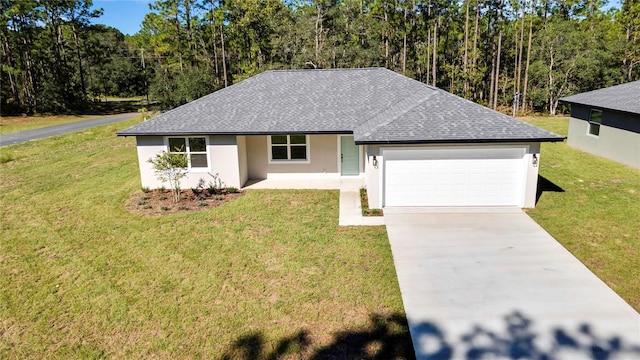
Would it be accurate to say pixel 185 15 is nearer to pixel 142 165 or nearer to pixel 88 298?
pixel 142 165

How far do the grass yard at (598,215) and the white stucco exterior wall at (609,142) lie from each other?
17.0 inches

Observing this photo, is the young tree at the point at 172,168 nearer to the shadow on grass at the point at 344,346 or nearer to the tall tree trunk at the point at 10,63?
the shadow on grass at the point at 344,346

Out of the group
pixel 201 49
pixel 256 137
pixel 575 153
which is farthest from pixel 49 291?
pixel 201 49

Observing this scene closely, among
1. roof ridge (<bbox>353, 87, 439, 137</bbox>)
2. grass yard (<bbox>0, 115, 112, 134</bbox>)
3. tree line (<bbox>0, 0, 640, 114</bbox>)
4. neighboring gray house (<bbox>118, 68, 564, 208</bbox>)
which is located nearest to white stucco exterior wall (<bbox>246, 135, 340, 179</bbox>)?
neighboring gray house (<bbox>118, 68, 564, 208</bbox>)

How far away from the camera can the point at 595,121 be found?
806 inches

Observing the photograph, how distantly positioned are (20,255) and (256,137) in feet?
28.4

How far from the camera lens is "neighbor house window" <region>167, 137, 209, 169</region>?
15.2 m

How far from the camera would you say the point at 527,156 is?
12570 millimetres

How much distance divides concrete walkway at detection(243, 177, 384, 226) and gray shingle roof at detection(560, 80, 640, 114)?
39.5ft

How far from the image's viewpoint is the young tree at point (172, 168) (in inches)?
555

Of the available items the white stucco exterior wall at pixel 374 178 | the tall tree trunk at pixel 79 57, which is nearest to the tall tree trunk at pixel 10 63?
Answer: the tall tree trunk at pixel 79 57

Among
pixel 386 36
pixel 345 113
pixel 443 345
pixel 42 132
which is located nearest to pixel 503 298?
pixel 443 345

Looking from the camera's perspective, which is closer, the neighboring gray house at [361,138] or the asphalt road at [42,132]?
the neighboring gray house at [361,138]

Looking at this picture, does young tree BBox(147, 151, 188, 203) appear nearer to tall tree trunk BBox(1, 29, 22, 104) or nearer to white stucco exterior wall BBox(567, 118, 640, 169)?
white stucco exterior wall BBox(567, 118, 640, 169)
